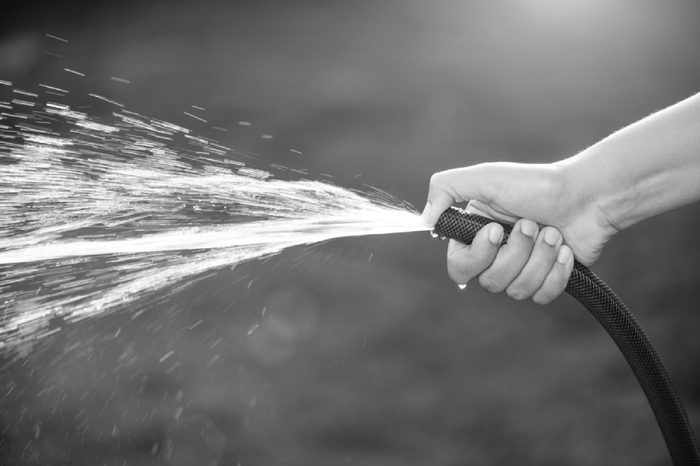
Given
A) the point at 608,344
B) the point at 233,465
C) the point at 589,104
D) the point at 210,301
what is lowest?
the point at 233,465

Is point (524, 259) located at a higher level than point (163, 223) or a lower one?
higher

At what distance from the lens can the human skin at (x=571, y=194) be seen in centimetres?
106

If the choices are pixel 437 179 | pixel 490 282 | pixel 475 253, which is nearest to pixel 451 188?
pixel 437 179

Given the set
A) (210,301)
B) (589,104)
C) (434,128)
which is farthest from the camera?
(589,104)

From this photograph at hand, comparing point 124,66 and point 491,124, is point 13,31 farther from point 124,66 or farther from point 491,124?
point 491,124

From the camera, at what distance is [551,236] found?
1114 millimetres

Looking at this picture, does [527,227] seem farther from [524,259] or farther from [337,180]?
[337,180]

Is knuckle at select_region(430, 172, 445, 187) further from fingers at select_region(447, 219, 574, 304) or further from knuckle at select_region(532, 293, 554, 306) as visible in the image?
knuckle at select_region(532, 293, 554, 306)

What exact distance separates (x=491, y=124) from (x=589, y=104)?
0.55 metres

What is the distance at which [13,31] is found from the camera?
9.48 ft

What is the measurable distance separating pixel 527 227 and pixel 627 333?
0.28m

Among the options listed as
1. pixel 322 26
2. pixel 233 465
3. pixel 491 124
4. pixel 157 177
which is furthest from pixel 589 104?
pixel 233 465

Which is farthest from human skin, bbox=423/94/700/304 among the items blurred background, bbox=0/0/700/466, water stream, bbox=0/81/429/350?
blurred background, bbox=0/0/700/466

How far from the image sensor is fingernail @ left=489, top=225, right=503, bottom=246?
1.05 m
